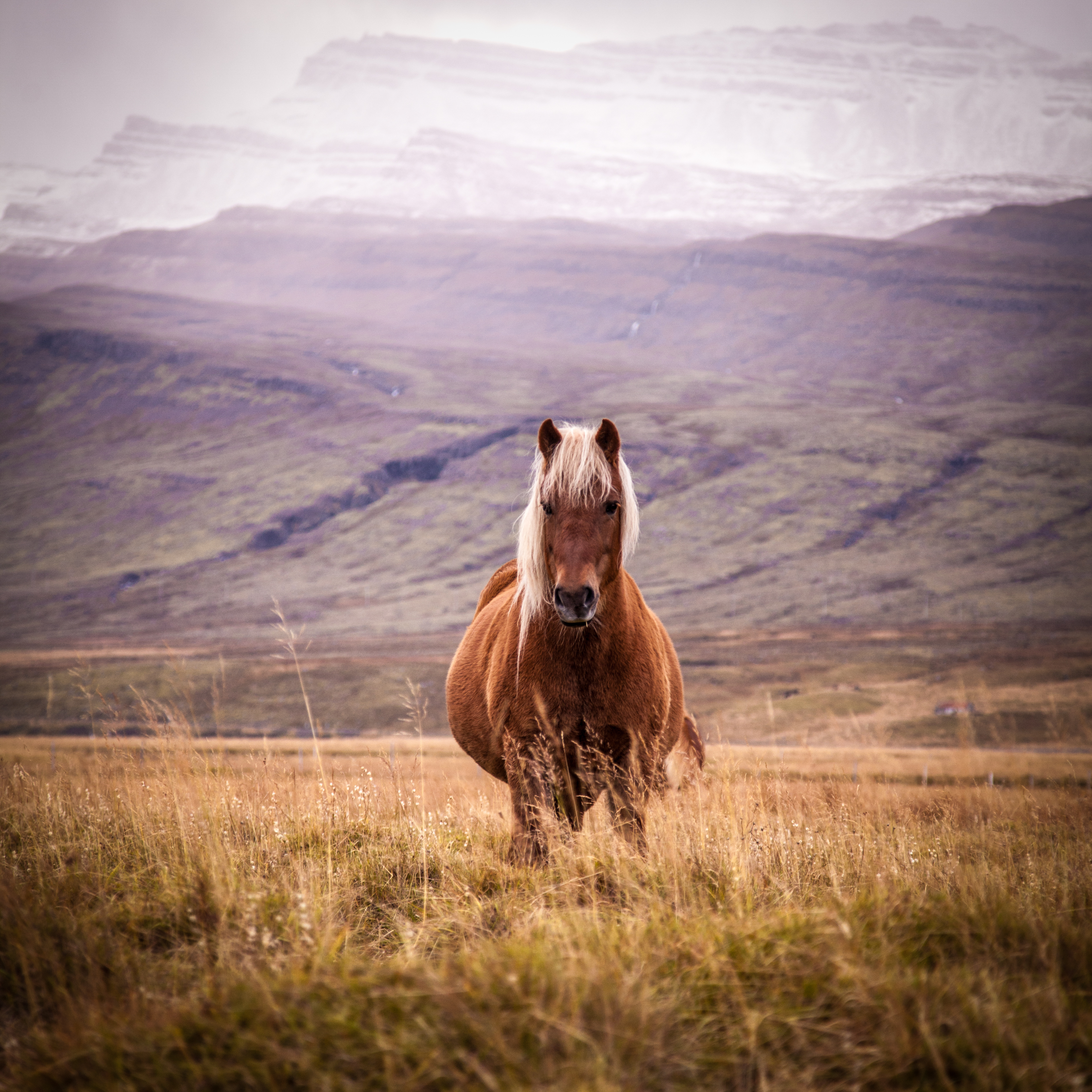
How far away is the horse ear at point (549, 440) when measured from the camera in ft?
18.3

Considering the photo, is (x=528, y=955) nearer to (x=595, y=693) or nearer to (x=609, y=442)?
(x=595, y=693)

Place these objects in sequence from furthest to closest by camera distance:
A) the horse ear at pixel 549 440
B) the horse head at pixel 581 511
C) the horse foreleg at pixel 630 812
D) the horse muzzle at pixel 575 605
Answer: the horse ear at pixel 549 440, the horse foreleg at pixel 630 812, the horse head at pixel 581 511, the horse muzzle at pixel 575 605

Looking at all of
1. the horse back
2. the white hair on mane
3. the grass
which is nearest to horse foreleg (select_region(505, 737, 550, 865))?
the grass

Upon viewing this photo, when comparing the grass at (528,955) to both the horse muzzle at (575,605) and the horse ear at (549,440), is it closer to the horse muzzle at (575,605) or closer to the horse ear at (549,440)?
the horse muzzle at (575,605)

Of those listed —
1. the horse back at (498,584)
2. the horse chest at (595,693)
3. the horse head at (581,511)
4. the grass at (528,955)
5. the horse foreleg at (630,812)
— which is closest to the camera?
the grass at (528,955)

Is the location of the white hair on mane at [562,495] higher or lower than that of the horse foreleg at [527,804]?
higher

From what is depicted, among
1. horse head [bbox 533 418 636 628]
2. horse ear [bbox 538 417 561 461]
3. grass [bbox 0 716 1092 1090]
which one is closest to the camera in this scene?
grass [bbox 0 716 1092 1090]

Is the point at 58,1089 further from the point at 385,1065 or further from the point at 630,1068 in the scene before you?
the point at 630,1068

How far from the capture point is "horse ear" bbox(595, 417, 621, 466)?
5.64 m

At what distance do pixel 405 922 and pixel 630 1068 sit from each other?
1.81 m

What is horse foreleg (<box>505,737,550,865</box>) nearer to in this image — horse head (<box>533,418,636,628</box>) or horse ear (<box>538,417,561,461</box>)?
horse head (<box>533,418,636,628</box>)

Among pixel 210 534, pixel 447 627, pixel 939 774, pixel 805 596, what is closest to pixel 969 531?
pixel 805 596

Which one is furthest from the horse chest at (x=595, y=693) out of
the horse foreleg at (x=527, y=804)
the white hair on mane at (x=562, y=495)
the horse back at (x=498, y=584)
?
the horse back at (x=498, y=584)

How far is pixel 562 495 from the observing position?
5449 millimetres
